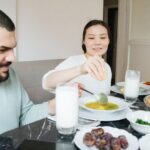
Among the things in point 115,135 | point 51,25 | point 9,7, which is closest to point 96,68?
point 115,135

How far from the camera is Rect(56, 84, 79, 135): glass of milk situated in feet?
3.07

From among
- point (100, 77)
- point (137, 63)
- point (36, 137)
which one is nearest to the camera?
point (36, 137)

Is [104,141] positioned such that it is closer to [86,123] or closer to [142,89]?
[86,123]

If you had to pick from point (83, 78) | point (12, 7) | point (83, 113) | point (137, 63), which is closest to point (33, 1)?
point (12, 7)

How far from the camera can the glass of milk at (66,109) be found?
94 centimetres

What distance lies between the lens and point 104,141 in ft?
2.68

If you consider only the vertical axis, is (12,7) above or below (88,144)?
above

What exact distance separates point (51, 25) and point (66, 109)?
188 cm

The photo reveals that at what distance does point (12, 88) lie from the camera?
1251 mm

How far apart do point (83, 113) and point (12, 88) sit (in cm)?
36

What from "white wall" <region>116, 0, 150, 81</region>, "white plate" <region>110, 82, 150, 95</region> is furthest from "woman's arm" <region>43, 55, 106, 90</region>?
"white wall" <region>116, 0, 150, 81</region>

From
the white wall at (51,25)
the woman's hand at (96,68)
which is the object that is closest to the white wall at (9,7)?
the white wall at (51,25)

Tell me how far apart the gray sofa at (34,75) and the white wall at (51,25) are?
526 millimetres

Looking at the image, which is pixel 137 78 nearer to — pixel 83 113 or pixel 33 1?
pixel 83 113
